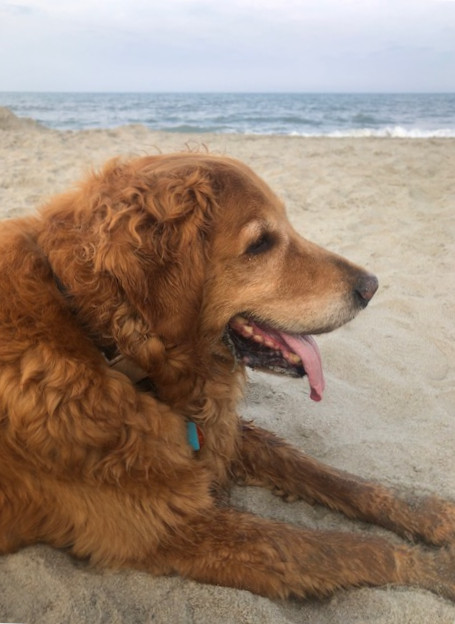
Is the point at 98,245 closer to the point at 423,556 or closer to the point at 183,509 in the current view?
the point at 183,509

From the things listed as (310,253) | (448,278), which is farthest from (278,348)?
(448,278)

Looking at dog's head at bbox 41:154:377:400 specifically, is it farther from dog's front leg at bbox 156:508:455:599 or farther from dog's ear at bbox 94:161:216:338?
dog's front leg at bbox 156:508:455:599

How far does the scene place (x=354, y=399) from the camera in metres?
3.34

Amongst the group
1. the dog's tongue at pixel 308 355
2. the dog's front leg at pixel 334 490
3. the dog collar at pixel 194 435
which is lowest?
the dog's front leg at pixel 334 490

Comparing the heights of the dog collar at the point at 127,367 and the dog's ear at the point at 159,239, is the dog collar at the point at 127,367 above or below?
below

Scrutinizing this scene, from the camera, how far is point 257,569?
1928 mm

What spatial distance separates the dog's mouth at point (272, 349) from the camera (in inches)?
85.9

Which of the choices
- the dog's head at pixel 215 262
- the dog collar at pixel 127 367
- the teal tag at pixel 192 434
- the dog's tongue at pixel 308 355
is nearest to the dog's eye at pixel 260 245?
the dog's head at pixel 215 262

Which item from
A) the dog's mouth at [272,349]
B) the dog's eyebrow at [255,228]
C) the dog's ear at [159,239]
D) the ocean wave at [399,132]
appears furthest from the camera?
the ocean wave at [399,132]

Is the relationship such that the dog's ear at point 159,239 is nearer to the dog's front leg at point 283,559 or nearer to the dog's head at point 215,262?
the dog's head at point 215,262

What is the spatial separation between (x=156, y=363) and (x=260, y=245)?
60 cm

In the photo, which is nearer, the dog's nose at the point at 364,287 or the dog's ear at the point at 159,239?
the dog's ear at the point at 159,239

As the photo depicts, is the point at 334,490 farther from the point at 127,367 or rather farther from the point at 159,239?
the point at 159,239

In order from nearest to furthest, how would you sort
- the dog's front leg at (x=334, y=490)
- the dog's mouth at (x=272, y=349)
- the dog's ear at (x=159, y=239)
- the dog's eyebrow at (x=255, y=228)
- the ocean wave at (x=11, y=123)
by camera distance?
the dog's ear at (x=159, y=239)
the dog's eyebrow at (x=255, y=228)
the dog's mouth at (x=272, y=349)
the dog's front leg at (x=334, y=490)
the ocean wave at (x=11, y=123)
